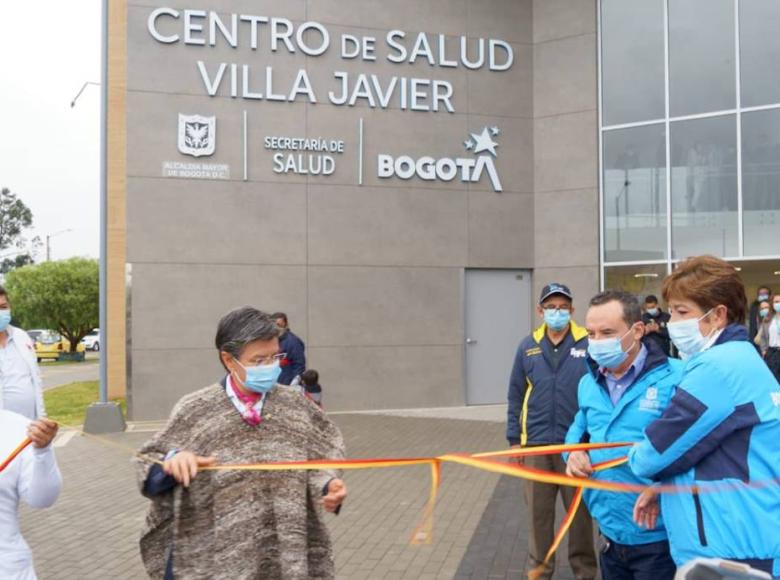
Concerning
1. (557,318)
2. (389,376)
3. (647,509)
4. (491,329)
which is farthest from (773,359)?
(647,509)

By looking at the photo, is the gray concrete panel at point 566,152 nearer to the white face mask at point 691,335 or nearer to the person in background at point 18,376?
the person in background at point 18,376

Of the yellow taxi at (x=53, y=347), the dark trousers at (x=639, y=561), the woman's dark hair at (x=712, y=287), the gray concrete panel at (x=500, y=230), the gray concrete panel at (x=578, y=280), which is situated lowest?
the yellow taxi at (x=53, y=347)

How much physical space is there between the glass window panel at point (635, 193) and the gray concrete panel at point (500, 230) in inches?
63.5

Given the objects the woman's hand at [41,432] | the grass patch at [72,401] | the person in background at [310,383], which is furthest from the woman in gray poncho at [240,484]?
the grass patch at [72,401]

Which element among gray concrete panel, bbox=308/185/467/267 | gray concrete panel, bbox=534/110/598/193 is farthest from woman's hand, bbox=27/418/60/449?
gray concrete panel, bbox=534/110/598/193

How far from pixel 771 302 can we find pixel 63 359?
41.1 metres

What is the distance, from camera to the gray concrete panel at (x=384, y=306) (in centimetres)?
1475

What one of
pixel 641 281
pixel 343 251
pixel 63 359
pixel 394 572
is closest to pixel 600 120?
pixel 641 281

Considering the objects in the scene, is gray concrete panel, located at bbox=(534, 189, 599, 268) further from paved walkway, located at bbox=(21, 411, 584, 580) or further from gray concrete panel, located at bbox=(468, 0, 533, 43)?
paved walkway, located at bbox=(21, 411, 584, 580)

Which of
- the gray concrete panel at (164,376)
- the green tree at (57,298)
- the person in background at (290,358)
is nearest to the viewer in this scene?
the person in background at (290,358)

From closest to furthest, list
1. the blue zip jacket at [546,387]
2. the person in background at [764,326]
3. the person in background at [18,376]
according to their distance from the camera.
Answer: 1. the blue zip jacket at [546,387]
2. the person in background at [18,376]
3. the person in background at [764,326]

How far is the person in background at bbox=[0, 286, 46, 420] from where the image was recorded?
6.22 m

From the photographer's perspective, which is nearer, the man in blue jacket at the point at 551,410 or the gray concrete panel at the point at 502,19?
the man in blue jacket at the point at 551,410

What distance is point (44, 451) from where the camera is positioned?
Result: 288 centimetres
